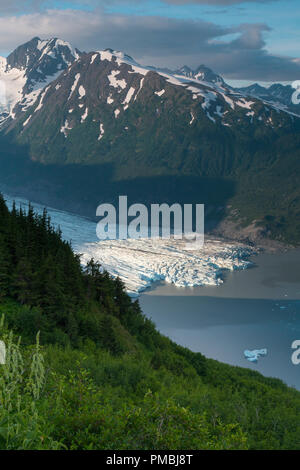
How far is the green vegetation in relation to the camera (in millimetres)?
11469

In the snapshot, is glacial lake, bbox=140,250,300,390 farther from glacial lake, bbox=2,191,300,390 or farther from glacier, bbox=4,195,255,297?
glacier, bbox=4,195,255,297

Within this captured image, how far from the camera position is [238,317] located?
122 metres

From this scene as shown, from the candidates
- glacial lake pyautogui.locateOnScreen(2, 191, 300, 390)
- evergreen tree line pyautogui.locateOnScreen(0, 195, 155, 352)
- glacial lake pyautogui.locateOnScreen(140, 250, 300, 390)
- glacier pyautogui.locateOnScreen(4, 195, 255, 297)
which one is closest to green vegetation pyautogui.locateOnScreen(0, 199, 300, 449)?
evergreen tree line pyautogui.locateOnScreen(0, 195, 155, 352)

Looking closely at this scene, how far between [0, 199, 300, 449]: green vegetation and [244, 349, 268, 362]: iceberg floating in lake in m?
46.8

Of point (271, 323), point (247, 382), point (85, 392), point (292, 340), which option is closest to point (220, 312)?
point (271, 323)

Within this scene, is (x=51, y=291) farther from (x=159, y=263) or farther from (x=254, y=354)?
(x=159, y=263)

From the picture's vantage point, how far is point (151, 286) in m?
148

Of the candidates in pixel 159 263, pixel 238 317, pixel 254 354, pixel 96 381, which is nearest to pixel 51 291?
pixel 96 381

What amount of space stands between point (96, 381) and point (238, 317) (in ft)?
348

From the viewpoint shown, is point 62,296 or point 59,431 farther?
point 62,296

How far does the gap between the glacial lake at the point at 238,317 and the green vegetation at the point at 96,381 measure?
51283mm

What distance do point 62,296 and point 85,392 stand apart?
18.7 meters

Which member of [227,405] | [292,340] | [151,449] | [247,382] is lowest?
[292,340]
